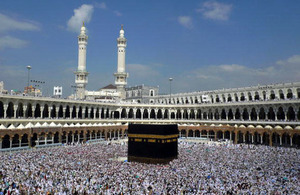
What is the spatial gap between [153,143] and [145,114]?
3566 centimetres

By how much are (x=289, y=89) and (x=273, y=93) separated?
10.2ft

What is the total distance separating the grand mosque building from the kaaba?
12780 millimetres

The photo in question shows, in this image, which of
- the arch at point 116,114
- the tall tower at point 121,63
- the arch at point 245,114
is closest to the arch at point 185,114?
the arch at point 245,114

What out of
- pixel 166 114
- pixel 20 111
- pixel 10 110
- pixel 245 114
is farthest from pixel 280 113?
pixel 10 110

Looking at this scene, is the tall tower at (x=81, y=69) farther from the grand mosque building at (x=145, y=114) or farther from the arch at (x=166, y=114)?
the arch at (x=166, y=114)

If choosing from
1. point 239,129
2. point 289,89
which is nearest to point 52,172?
point 239,129

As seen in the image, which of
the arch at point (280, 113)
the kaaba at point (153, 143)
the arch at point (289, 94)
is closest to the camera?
the kaaba at point (153, 143)

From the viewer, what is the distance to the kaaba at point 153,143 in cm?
2708

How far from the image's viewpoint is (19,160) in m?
22.5

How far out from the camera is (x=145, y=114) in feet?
207

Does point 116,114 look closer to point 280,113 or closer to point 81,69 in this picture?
point 81,69

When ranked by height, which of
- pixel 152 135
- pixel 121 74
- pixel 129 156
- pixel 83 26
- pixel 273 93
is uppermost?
pixel 83 26

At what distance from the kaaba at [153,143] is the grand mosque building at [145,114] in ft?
41.9

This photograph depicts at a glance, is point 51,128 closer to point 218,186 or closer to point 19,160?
point 19,160
